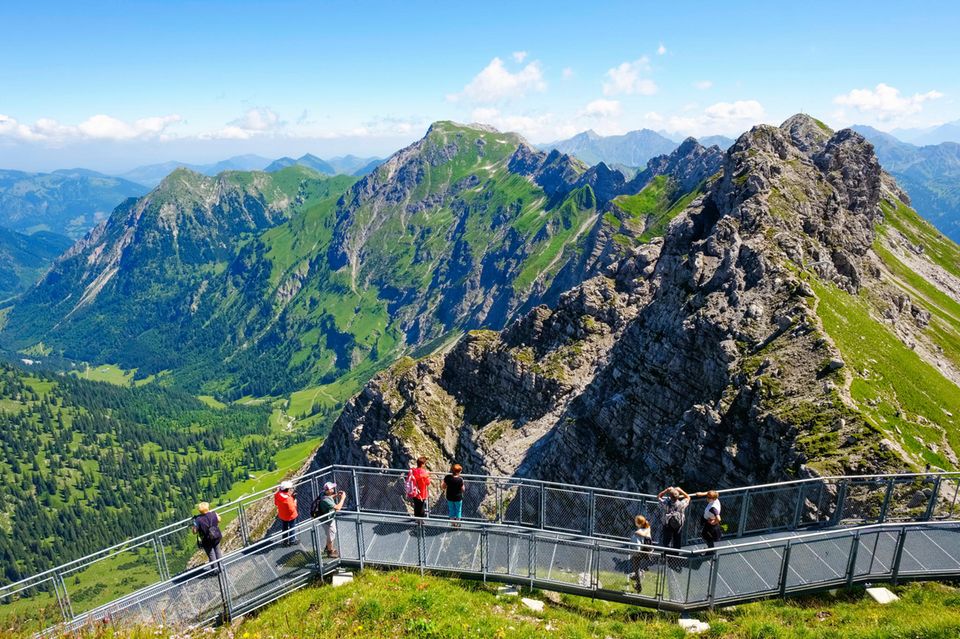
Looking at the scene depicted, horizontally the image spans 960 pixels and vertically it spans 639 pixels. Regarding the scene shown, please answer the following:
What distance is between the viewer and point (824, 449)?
37000 millimetres

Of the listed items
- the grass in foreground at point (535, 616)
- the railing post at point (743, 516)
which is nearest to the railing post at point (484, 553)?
the grass in foreground at point (535, 616)

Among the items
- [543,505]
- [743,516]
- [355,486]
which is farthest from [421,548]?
[743,516]

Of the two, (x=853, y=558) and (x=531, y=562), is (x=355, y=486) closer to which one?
(x=531, y=562)

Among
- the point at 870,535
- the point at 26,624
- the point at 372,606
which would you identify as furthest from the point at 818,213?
the point at 26,624

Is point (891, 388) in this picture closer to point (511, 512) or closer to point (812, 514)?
point (812, 514)

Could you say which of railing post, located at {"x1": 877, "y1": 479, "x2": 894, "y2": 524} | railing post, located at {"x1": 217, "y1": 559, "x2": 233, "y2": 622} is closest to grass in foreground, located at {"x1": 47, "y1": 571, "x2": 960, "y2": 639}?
railing post, located at {"x1": 217, "y1": 559, "x2": 233, "y2": 622}

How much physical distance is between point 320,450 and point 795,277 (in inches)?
3738

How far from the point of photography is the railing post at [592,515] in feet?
80.6

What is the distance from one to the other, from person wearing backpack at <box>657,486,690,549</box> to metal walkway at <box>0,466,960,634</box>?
78 cm

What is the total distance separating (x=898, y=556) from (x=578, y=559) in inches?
462

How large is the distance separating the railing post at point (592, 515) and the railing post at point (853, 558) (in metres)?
9.64

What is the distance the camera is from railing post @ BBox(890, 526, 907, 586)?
65.4 feet

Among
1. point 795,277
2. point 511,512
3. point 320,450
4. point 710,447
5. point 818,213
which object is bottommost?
point 320,450

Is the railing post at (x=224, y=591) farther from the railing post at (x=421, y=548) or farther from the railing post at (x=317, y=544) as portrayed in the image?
the railing post at (x=421, y=548)
